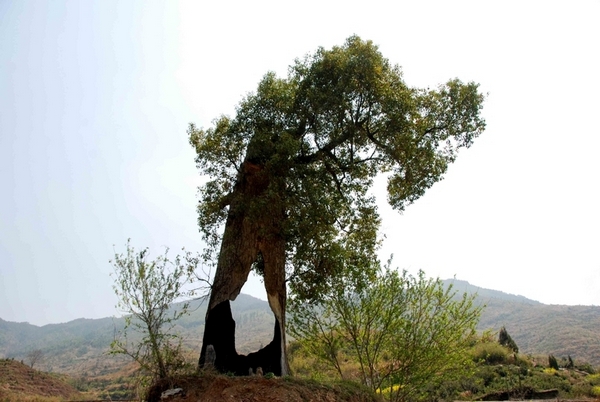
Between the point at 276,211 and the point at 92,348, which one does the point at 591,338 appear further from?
the point at 92,348

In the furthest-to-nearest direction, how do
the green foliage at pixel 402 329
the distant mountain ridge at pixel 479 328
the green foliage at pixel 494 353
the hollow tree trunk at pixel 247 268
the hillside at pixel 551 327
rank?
the distant mountain ridge at pixel 479 328 < the hillside at pixel 551 327 < the green foliage at pixel 494 353 < the green foliage at pixel 402 329 < the hollow tree trunk at pixel 247 268

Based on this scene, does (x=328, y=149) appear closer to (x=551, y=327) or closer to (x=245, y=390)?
(x=245, y=390)

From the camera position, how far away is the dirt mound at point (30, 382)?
3038 cm

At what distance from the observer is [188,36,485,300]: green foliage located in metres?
10.9

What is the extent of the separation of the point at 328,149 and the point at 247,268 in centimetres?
414

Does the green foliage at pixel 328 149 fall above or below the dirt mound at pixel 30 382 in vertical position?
above

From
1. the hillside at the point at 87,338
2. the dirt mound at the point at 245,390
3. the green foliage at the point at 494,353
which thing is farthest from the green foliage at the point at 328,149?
the hillside at the point at 87,338

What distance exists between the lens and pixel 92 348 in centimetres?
10706

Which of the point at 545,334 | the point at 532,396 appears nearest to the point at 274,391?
the point at 532,396

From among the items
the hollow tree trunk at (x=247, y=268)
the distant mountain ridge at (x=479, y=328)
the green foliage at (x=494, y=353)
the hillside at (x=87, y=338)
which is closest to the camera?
the hollow tree trunk at (x=247, y=268)

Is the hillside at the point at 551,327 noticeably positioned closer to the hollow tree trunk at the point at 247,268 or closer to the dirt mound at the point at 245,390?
the hollow tree trunk at the point at 247,268

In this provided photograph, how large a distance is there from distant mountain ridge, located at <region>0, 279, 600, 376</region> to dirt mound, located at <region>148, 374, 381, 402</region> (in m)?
5.61

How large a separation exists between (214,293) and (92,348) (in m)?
115

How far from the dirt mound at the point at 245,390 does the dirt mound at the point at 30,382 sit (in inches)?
1097
